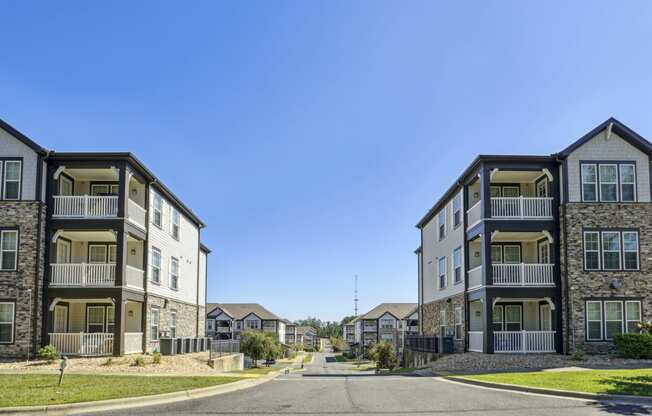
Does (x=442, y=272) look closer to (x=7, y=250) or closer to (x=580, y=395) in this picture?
(x=580, y=395)

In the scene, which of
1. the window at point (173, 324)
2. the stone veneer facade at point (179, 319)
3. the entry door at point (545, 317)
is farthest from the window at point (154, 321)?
the entry door at point (545, 317)

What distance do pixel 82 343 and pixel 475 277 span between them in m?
17.1

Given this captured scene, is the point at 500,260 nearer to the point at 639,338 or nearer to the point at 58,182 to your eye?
the point at 639,338

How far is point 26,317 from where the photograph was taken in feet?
85.4

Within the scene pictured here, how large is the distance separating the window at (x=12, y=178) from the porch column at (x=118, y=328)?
611 cm

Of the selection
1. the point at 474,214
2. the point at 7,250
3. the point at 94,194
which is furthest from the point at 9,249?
the point at 474,214

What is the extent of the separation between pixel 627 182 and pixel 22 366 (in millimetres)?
25482

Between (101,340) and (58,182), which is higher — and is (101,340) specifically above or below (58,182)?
below

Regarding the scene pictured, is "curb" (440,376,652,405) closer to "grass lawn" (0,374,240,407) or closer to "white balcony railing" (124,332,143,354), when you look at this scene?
"grass lawn" (0,374,240,407)

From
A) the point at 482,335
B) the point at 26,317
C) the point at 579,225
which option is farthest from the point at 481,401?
the point at 26,317

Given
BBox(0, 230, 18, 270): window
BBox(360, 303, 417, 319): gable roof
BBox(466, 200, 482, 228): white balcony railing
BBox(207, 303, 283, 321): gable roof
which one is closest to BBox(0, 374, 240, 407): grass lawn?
BBox(0, 230, 18, 270): window

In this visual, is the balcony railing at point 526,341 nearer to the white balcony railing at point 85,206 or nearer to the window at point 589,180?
the window at point 589,180

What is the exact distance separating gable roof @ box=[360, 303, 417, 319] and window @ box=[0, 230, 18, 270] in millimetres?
80334

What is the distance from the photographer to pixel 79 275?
26938 millimetres
